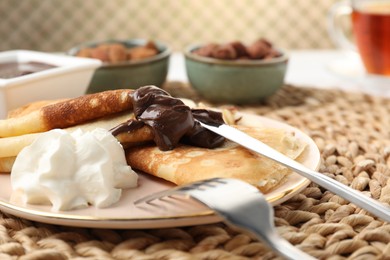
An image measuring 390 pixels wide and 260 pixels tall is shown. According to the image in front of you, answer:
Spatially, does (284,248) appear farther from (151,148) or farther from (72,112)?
(72,112)

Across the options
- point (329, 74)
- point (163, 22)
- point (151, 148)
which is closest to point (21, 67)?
point (151, 148)

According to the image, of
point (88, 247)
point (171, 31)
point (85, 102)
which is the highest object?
point (85, 102)

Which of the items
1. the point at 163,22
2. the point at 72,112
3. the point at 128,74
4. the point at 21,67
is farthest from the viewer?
the point at 163,22

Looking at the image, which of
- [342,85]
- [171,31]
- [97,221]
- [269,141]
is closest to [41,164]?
[97,221]

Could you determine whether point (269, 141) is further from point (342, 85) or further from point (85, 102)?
point (342, 85)

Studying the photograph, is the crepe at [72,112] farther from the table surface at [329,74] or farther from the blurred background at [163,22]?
the blurred background at [163,22]

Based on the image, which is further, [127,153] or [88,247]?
[127,153]

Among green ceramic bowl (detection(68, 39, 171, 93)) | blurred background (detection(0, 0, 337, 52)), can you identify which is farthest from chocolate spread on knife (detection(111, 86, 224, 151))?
blurred background (detection(0, 0, 337, 52))
